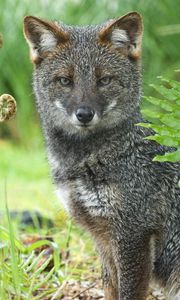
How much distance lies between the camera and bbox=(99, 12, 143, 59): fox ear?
5.12 meters

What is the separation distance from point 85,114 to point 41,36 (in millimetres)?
706

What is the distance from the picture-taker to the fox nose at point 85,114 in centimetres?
489

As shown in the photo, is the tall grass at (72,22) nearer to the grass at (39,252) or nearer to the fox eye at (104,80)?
the grass at (39,252)

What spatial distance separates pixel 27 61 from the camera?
13.5 meters

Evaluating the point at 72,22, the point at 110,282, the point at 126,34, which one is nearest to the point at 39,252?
the point at 110,282

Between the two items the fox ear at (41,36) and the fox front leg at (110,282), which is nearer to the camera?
the fox ear at (41,36)

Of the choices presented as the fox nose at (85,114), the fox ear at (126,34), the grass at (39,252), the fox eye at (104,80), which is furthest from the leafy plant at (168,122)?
the grass at (39,252)

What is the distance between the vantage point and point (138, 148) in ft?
16.9

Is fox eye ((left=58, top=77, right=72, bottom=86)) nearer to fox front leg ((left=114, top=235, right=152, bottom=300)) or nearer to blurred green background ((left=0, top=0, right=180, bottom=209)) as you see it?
fox front leg ((left=114, top=235, right=152, bottom=300))

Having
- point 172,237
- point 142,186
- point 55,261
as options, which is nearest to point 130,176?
point 142,186

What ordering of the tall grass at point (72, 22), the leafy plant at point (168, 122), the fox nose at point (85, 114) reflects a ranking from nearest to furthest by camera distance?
1. the leafy plant at point (168, 122)
2. the fox nose at point (85, 114)
3. the tall grass at point (72, 22)

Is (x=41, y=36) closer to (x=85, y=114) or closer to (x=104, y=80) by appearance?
(x=104, y=80)

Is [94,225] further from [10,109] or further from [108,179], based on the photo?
[10,109]

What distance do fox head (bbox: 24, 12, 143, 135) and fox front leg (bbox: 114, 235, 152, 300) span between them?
79 centimetres
